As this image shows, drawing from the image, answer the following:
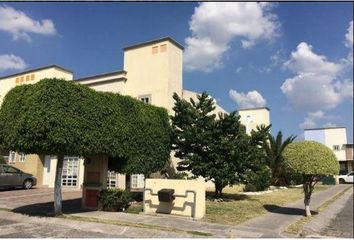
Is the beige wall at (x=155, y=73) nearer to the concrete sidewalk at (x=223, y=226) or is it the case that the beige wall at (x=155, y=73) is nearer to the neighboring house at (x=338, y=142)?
the concrete sidewalk at (x=223, y=226)

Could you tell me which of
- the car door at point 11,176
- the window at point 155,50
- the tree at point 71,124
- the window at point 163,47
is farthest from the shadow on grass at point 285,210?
the car door at point 11,176

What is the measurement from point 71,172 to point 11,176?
12.2ft

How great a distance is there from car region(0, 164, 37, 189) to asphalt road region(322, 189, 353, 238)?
18297 mm

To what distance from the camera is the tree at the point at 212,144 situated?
16953 millimetres

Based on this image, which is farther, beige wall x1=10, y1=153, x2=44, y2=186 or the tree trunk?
beige wall x1=10, y1=153, x2=44, y2=186

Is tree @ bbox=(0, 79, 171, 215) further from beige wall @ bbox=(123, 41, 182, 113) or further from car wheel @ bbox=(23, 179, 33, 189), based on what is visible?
car wheel @ bbox=(23, 179, 33, 189)

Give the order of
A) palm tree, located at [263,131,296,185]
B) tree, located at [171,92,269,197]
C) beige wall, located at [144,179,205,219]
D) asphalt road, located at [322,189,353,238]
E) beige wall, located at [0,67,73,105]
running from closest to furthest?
asphalt road, located at [322,189,353,238] < beige wall, located at [144,179,205,219] < tree, located at [171,92,269,197] < beige wall, located at [0,67,73,105] < palm tree, located at [263,131,296,185]

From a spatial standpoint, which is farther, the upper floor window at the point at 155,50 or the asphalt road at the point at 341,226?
the upper floor window at the point at 155,50

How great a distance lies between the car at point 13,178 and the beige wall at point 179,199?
12.5 metres

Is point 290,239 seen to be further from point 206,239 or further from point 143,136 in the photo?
point 143,136

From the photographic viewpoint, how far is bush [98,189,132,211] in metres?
13.5

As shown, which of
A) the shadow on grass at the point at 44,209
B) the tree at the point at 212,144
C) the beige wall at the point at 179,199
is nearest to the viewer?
the beige wall at the point at 179,199

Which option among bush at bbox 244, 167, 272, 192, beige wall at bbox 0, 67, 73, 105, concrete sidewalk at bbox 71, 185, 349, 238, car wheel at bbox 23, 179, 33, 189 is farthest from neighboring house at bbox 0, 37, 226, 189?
concrete sidewalk at bbox 71, 185, 349, 238

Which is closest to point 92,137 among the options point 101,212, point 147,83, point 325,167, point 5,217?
point 101,212
